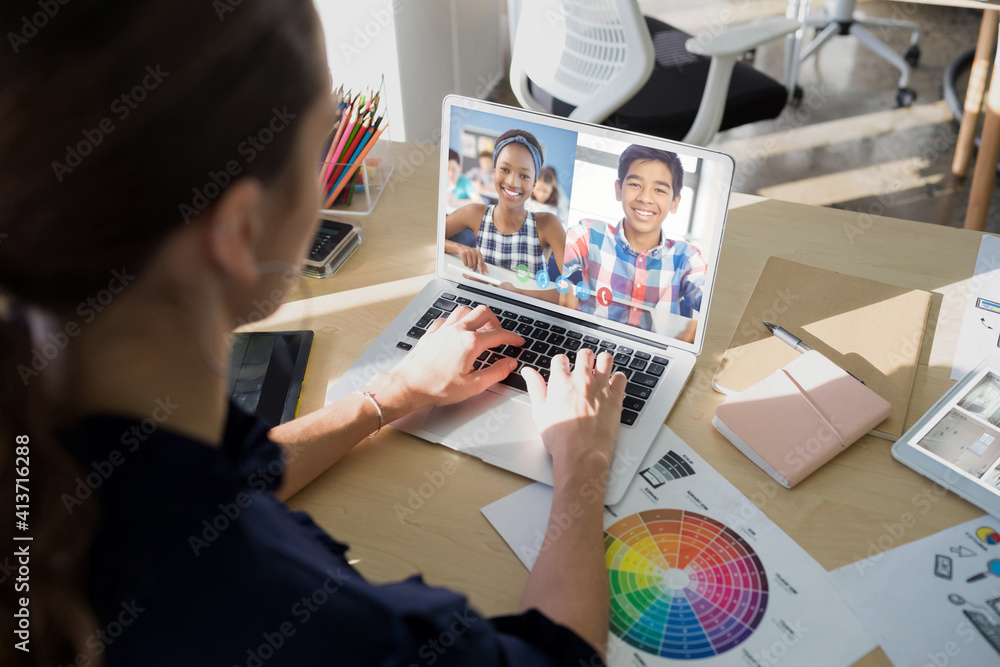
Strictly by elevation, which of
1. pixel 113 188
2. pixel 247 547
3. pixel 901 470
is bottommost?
pixel 901 470

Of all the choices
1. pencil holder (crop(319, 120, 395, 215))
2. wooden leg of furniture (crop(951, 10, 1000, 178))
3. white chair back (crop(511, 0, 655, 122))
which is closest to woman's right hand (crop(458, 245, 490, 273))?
pencil holder (crop(319, 120, 395, 215))

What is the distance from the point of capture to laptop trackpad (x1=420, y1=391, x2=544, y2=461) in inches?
35.4

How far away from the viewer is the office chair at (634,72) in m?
1.67

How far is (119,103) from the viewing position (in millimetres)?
435

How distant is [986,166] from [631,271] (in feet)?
5.70

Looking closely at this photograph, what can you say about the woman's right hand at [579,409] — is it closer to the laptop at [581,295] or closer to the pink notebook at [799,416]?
the laptop at [581,295]

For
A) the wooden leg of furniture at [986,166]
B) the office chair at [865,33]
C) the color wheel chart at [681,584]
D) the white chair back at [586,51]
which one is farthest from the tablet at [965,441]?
the office chair at [865,33]

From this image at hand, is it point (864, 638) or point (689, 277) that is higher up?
point (689, 277)

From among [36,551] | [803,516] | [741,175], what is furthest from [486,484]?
[741,175]

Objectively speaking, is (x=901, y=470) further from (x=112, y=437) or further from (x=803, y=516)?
(x=112, y=437)

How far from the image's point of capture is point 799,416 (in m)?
0.88

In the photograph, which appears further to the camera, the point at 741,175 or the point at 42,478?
the point at 741,175

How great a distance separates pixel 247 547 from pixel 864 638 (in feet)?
1.82

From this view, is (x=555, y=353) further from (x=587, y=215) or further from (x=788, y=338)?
(x=788, y=338)
